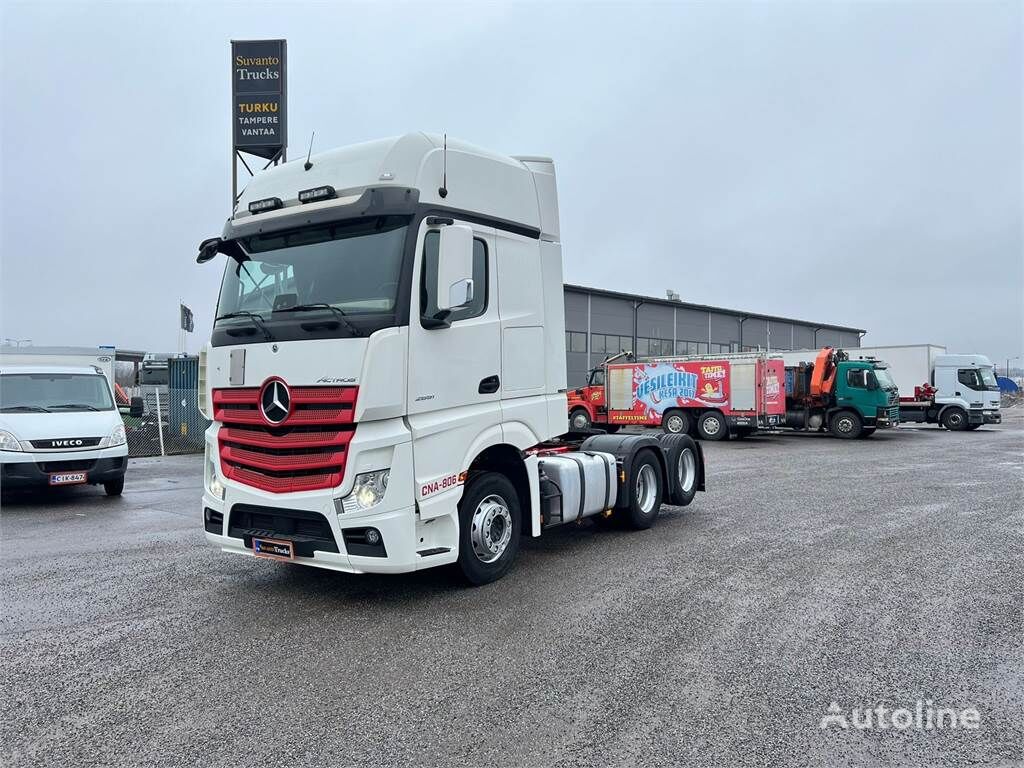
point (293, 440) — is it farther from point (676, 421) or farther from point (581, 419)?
point (581, 419)

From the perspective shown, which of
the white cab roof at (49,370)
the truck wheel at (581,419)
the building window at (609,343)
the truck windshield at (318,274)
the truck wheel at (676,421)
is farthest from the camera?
the building window at (609,343)

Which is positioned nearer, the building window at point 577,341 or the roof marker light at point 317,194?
the roof marker light at point 317,194

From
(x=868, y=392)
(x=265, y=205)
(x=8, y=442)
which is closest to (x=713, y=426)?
(x=868, y=392)

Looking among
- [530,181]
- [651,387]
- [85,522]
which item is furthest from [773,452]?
[85,522]

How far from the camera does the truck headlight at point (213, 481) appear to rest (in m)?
5.45

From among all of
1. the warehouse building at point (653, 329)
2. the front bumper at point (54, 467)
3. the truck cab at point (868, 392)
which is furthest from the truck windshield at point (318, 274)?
the warehouse building at point (653, 329)

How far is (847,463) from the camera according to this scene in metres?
15.1

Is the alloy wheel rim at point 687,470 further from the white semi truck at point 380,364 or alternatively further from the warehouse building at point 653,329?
the warehouse building at point 653,329

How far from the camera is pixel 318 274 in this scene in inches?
203

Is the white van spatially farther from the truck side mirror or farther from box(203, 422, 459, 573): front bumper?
the truck side mirror

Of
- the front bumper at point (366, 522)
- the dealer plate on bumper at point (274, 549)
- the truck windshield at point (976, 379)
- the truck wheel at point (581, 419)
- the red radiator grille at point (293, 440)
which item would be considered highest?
the truck windshield at point (976, 379)

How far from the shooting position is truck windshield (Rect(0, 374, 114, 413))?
10.3 metres

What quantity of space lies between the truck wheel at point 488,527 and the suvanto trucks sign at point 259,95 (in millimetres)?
15145

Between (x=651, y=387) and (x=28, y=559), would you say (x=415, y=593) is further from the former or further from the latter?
(x=651, y=387)
